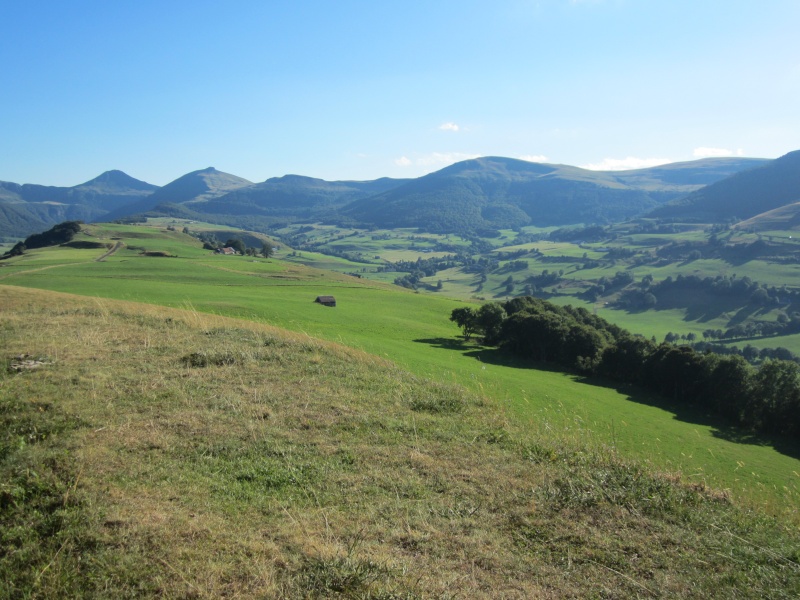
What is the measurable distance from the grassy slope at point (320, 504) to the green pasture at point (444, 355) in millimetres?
4484

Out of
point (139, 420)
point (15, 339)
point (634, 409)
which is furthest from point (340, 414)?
point (634, 409)

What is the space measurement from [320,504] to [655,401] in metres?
40.4

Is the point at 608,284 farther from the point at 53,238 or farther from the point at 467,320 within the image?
the point at 53,238

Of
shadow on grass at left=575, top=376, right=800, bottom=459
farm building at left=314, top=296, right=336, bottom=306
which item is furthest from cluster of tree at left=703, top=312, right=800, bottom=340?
farm building at left=314, top=296, right=336, bottom=306

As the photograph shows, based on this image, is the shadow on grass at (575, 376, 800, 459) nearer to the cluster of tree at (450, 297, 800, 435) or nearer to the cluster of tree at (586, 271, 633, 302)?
the cluster of tree at (450, 297, 800, 435)

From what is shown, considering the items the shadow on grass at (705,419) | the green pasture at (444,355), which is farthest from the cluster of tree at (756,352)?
the green pasture at (444,355)

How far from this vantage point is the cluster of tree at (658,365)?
36.3 metres

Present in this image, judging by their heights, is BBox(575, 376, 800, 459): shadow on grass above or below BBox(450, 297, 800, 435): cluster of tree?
below

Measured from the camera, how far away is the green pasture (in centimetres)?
2148

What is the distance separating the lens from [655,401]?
40875mm

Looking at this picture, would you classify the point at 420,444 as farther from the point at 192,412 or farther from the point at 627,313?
the point at 627,313

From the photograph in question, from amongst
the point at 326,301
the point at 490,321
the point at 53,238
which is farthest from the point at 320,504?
the point at 53,238

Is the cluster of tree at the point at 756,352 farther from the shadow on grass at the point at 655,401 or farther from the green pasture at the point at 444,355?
the green pasture at the point at 444,355

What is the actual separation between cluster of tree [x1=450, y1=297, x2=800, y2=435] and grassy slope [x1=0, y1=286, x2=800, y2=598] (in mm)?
33244
